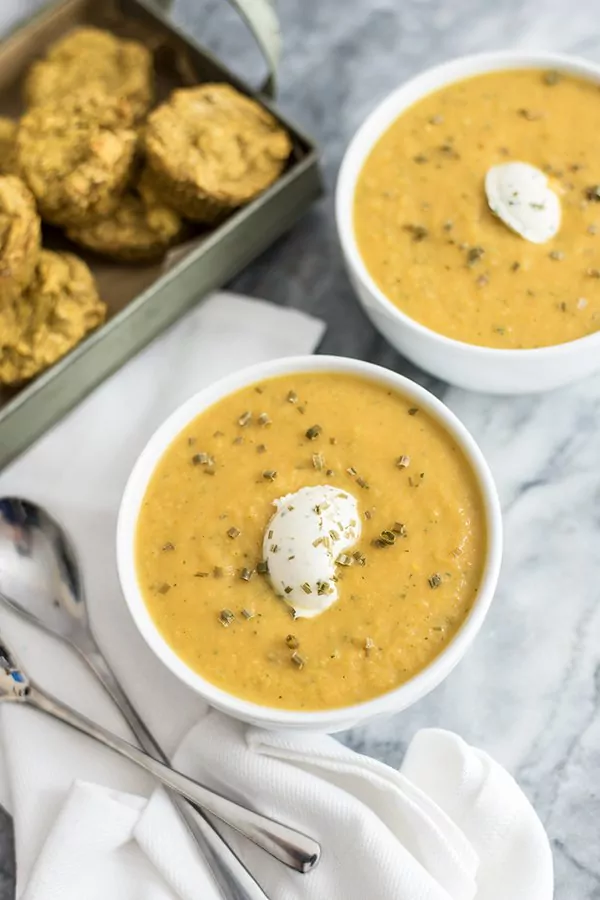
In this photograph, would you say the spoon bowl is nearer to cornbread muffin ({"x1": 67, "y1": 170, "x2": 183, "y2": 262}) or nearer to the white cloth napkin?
the white cloth napkin

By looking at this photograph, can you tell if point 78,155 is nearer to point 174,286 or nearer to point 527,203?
point 174,286

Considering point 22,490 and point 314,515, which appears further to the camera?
point 22,490

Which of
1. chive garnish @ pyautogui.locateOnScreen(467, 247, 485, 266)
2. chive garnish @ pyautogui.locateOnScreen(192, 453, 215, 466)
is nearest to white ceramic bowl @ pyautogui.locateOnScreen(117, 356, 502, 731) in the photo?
chive garnish @ pyautogui.locateOnScreen(192, 453, 215, 466)

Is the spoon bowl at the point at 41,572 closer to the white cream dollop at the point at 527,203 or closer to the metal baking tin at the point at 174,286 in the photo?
the metal baking tin at the point at 174,286

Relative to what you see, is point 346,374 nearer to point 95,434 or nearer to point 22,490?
point 95,434

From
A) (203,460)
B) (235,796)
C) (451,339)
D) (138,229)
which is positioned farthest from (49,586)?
(451,339)

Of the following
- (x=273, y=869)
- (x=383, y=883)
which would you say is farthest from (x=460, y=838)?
(x=273, y=869)
